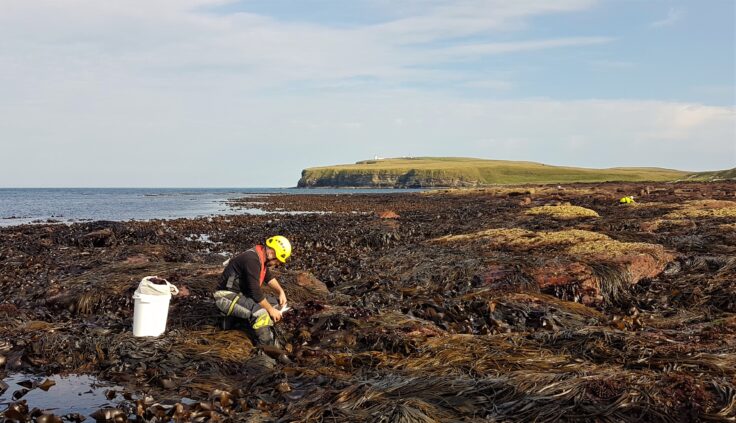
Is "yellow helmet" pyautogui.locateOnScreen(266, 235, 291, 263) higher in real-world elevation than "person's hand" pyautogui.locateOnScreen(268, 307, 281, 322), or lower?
higher

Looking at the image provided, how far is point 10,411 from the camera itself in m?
4.71

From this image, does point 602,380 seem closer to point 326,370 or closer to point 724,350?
point 724,350

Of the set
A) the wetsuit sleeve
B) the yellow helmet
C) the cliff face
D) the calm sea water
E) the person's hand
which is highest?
the cliff face

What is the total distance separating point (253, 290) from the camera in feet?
22.7

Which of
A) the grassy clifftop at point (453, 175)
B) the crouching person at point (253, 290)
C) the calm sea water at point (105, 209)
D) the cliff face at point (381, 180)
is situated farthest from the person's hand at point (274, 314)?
the cliff face at point (381, 180)

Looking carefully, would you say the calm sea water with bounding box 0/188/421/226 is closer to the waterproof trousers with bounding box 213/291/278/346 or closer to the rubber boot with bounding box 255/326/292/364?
the waterproof trousers with bounding box 213/291/278/346

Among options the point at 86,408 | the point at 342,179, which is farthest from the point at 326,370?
the point at 342,179

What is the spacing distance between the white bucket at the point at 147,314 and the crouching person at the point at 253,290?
0.70 meters

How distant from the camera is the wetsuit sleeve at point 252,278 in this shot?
6.91 meters

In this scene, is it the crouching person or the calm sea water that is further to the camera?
the calm sea water

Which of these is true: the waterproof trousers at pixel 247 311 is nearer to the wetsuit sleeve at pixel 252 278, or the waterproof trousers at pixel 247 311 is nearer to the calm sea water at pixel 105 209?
the wetsuit sleeve at pixel 252 278

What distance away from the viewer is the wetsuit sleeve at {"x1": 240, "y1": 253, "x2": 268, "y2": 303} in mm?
6914

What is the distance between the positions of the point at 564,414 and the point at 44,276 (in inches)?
426

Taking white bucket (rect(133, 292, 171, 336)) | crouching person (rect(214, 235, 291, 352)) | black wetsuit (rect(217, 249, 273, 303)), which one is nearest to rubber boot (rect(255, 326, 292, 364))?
crouching person (rect(214, 235, 291, 352))
